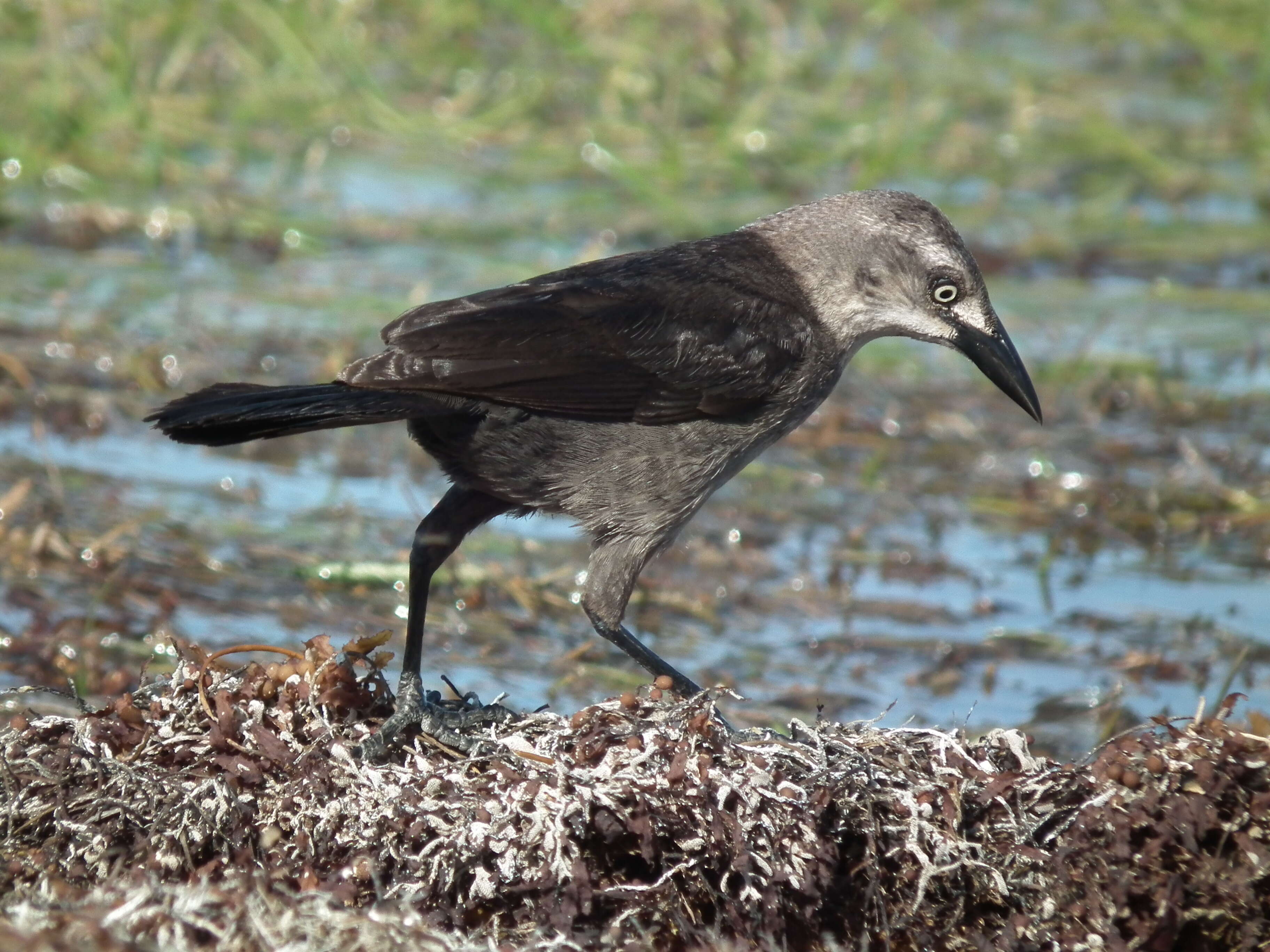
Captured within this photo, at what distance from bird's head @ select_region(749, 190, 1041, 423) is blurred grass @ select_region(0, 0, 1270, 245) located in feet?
12.7

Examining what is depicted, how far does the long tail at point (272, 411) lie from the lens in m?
3.98

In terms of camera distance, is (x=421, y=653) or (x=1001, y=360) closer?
(x=421, y=653)

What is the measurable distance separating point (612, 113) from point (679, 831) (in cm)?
665

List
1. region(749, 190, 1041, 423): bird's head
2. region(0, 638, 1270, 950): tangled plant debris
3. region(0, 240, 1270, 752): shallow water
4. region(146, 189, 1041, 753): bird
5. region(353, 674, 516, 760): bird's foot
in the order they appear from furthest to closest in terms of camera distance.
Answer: region(0, 240, 1270, 752): shallow water → region(749, 190, 1041, 423): bird's head → region(146, 189, 1041, 753): bird → region(353, 674, 516, 760): bird's foot → region(0, 638, 1270, 950): tangled plant debris

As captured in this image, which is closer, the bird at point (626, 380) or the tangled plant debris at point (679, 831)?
the tangled plant debris at point (679, 831)

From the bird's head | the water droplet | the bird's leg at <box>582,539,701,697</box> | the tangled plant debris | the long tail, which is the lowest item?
the tangled plant debris

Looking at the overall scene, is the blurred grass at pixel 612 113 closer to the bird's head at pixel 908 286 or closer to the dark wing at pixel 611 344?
the bird's head at pixel 908 286

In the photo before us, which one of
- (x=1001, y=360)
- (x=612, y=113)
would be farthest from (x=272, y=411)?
(x=612, y=113)

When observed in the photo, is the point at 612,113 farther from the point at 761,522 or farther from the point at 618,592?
the point at 618,592

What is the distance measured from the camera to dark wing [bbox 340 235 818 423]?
13.6ft

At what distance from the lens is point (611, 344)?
4.34 m

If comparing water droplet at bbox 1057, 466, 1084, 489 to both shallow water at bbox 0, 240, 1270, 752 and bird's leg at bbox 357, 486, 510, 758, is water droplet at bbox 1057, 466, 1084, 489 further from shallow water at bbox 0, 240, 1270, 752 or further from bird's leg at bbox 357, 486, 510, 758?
bird's leg at bbox 357, 486, 510, 758

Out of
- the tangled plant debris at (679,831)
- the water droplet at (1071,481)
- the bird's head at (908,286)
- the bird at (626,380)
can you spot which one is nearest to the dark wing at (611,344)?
the bird at (626,380)

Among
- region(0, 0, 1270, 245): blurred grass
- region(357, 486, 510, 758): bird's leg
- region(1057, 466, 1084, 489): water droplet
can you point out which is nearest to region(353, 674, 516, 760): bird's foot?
region(357, 486, 510, 758): bird's leg
